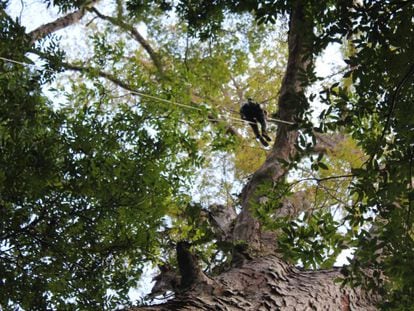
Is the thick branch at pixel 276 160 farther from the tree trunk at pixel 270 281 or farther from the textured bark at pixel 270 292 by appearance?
the textured bark at pixel 270 292

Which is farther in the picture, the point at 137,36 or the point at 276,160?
the point at 137,36

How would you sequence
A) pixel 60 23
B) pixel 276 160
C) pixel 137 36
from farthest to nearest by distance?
1. pixel 137 36
2. pixel 60 23
3. pixel 276 160

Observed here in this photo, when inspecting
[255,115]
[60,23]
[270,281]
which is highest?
[60,23]

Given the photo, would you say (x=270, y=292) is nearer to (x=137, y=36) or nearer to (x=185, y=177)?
(x=185, y=177)

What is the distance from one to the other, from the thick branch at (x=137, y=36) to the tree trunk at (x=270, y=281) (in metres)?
5.52

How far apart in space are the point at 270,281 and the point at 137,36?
821cm

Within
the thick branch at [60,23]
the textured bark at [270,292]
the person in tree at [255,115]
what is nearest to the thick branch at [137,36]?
the thick branch at [60,23]

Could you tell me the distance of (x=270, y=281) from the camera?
3.53 meters

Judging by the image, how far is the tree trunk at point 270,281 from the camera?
2.85m

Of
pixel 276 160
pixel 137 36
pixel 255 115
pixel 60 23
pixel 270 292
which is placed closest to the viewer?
pixel 270 292

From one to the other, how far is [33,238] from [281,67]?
749 centimetres

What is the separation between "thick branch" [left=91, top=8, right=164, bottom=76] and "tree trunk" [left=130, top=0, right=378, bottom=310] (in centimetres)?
552

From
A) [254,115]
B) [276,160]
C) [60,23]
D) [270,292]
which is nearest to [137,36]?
[60,23]

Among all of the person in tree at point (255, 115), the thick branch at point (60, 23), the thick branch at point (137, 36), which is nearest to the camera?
the person in tree at point (255, 115)
